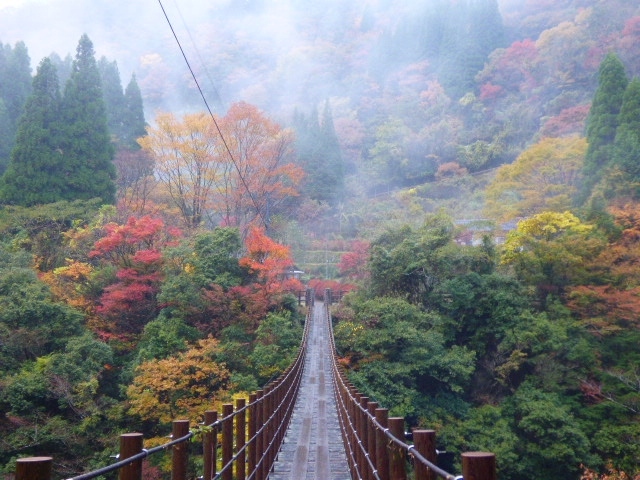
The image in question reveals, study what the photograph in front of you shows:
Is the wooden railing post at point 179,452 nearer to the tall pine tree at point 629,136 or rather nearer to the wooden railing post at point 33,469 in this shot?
the wooden railing post at point 33,469

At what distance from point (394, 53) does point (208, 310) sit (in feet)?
165

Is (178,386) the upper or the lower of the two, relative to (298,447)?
upper

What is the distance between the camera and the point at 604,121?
25.8 metres

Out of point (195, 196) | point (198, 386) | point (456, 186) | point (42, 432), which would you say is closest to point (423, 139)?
point (456, 186)

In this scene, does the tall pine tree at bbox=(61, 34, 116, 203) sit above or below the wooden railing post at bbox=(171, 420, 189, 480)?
above

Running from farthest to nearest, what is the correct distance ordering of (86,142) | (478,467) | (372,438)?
(86,142), (372,438), (478,467)

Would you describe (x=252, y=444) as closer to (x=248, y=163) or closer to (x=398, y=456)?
(x=398, y=456)

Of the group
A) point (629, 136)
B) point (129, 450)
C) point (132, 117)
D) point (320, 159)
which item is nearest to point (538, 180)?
point (629, 136)

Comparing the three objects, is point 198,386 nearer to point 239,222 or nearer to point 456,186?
point 239,222

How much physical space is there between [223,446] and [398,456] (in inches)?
72.9

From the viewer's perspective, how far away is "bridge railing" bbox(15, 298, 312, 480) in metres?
1.92

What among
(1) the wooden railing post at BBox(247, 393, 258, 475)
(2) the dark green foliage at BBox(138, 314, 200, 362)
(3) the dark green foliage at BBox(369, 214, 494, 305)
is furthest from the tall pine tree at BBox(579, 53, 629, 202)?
(1) the wooden railing post at BBox(247, 393, 258, 475)

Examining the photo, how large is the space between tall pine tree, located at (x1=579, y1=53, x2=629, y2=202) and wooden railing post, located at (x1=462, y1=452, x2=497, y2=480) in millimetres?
25396

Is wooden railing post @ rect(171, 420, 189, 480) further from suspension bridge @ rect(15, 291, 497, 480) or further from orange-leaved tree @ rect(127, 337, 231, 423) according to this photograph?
orange-leaved tree @ rect(127, 337, 231, 423)
